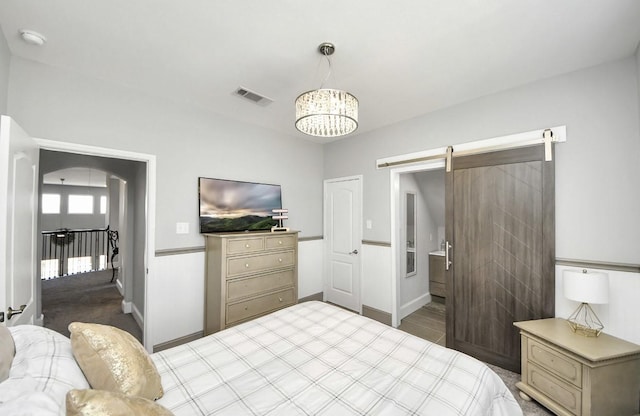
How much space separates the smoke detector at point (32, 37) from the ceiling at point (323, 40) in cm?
4

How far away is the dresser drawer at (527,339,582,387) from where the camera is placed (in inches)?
70.9

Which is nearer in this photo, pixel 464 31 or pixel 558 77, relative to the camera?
pixel 464 31

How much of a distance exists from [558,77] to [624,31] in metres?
0.56

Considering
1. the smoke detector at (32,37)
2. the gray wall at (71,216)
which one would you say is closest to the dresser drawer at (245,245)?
the smoke detector at (32,37)

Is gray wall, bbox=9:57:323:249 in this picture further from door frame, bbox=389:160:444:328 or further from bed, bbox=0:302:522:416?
bed, bbox=0:302:522:416

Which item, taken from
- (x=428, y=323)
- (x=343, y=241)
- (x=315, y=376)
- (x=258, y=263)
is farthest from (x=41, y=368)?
(x=428, y=323)

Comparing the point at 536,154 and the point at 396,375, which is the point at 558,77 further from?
the point at 396,375

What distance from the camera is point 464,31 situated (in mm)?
1782

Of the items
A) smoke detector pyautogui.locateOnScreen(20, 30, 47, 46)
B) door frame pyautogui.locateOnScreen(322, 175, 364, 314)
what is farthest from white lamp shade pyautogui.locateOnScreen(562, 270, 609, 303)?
smoke detector pyautogui.locateOnScreen(20, 30, 47, 46)

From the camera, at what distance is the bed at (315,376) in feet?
3.71

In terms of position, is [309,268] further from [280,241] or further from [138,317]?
[138,317]

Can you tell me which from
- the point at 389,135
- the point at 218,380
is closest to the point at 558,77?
the point at 389,135

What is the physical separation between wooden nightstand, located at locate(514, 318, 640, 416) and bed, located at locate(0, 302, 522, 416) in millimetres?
758

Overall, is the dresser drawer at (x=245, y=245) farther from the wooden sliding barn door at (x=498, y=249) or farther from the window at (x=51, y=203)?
the window at (x=51, y=203)
